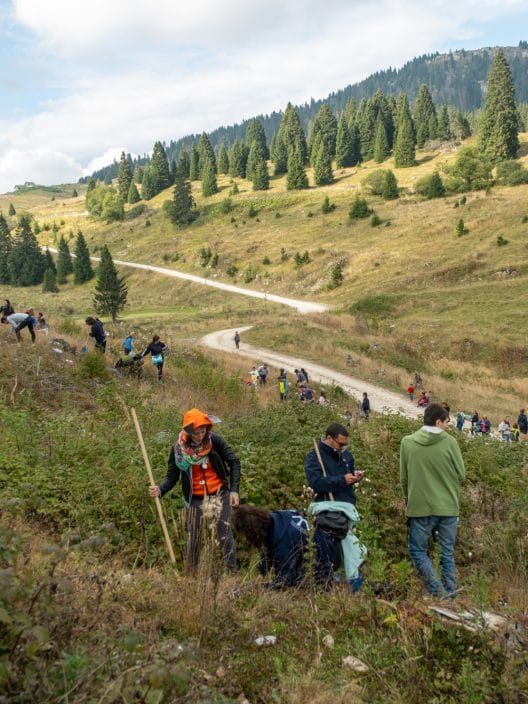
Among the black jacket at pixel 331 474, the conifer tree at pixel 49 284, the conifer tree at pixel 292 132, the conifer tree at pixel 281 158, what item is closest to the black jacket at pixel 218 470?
the black jacket at pixel 331 474

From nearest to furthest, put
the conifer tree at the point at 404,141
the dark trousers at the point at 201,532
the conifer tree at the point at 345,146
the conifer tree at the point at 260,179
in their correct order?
the dark trousers at the point at 201,532 < the conifer tree at the point at 404,141 < the conifer tree at the point at 260,179 < the conifer tree at the point at 345,146

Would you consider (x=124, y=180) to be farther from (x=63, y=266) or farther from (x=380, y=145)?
(x=380, y=145)

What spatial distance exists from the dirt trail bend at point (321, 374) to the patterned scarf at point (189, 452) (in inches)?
588

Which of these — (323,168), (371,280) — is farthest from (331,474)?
(323,168)

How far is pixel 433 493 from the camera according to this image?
4.82 meters

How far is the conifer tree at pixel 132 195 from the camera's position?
105 m

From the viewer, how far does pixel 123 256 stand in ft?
269

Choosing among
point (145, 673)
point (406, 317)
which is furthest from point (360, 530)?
point (406, 317)

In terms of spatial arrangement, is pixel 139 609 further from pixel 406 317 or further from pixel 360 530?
pixel 406 317

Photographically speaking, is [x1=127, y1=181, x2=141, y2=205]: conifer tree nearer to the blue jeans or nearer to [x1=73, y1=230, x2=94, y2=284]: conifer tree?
[x1=73, y1=230, x2=94, y2=284]: conifer tree

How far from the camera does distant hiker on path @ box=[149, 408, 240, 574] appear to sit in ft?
14.9

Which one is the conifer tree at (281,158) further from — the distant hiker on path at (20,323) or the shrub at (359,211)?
the distant hiker on path at (20,323)

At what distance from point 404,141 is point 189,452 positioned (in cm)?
8455

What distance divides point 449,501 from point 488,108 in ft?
250
